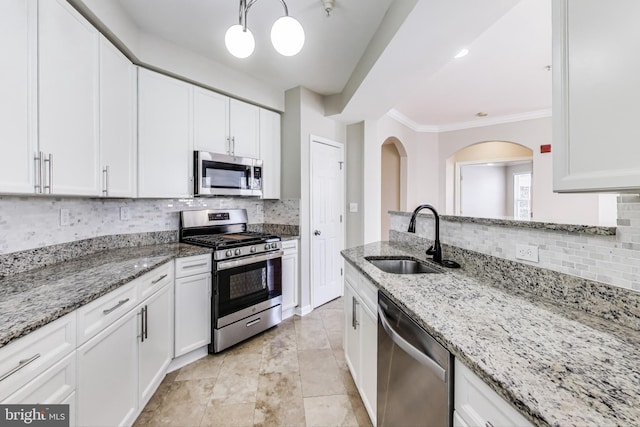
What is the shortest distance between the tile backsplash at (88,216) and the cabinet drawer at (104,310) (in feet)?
2.21

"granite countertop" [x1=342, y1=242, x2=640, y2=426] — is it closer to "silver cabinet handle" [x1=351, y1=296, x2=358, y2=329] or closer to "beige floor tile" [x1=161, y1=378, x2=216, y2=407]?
"silver cabinet handle" [x1=351, y1=296, x2=358, y2=329]

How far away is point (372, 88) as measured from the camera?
2.53 metres

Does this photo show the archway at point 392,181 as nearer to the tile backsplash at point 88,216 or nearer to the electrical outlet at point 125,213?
the tile backsplash at point 88,216

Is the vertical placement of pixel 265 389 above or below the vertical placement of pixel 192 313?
below

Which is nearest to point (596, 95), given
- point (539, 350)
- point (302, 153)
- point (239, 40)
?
point (539, 350)

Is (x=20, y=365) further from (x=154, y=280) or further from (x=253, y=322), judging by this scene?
(x=253, y=322)

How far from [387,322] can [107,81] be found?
7.38 feet

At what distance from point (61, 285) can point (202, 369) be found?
4.06ft

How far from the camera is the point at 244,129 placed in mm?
2852

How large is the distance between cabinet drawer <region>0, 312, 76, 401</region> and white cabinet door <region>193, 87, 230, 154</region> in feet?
5.88

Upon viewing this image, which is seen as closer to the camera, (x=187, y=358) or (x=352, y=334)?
(x=352, y=334)

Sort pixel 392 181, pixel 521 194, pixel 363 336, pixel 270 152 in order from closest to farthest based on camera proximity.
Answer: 1. pixel 363 336
2. pixel 270 152
3. pixel 392 181
4. pixel 521 194

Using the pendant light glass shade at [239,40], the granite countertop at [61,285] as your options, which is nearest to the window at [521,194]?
the pendant light glass shade at [239,40]

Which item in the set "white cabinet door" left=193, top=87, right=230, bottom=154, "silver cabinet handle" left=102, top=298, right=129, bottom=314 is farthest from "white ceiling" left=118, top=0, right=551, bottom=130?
"silver cabinet handle" left=102, top=298, right=129, bottom=314
